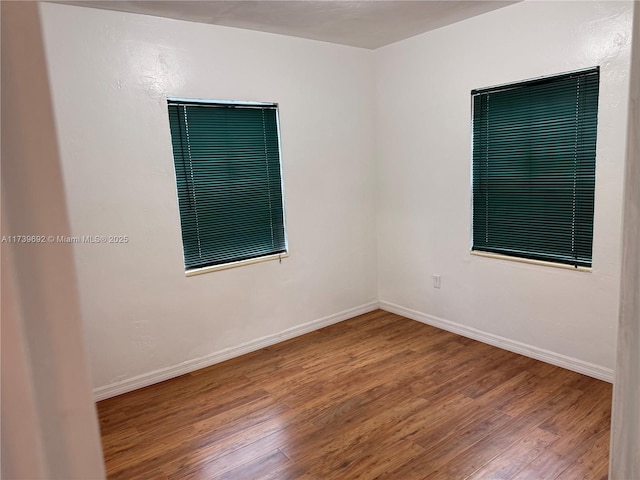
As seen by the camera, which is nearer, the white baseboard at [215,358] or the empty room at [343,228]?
the empty room at [343,228]

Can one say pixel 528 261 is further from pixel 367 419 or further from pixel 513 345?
pixel 367 419

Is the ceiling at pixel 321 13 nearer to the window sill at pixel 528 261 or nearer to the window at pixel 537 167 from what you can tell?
the window at pixel 537 167

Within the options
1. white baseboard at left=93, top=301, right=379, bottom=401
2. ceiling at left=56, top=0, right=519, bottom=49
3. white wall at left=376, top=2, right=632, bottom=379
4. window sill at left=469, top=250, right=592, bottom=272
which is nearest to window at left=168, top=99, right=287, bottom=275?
ceiling at left=56, top=0, right=519, bottom=49

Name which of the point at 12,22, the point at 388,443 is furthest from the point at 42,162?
the point at 388,443

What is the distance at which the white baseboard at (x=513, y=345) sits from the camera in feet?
9.78

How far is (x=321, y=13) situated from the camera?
3.07m

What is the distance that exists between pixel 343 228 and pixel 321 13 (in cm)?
184

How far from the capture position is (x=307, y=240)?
3.93 meters

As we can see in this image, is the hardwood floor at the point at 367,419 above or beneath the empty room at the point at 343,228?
beneath

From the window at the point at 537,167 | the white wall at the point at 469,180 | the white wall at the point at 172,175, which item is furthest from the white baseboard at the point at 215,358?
the window at the point at 537,167

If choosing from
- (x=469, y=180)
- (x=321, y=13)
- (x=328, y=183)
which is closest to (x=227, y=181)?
(x=328, y=183)

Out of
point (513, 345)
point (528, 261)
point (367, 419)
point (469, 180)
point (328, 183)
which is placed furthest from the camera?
point (328, 183)

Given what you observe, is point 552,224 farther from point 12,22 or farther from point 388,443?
point 12,22

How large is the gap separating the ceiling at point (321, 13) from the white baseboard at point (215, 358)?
8.06ft
